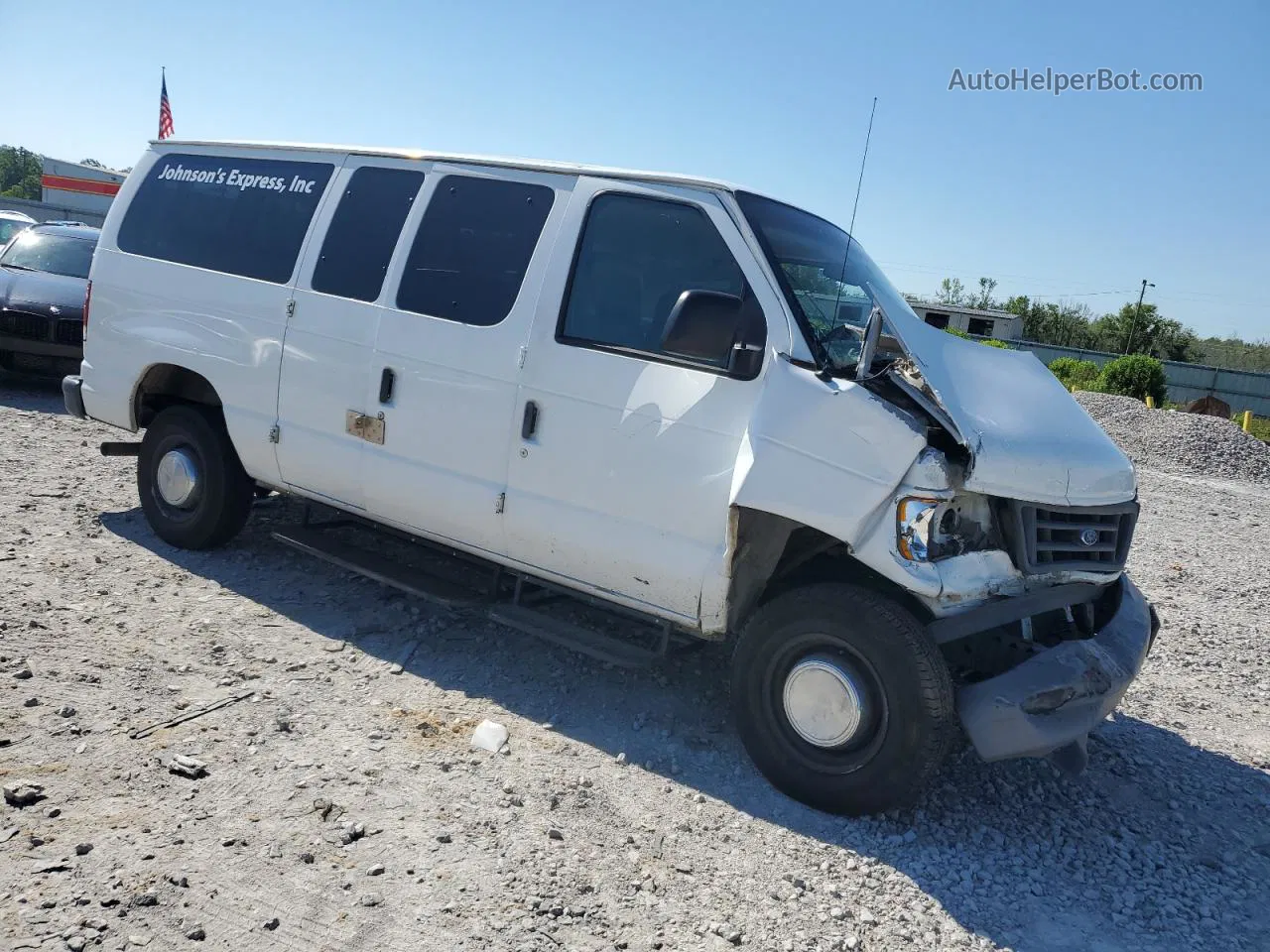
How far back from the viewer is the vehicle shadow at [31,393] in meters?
10.0

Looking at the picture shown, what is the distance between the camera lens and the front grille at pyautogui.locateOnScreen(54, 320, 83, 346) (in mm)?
10242

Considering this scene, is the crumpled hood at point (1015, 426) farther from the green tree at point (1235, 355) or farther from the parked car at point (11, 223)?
the green tree at point (1235, 355)

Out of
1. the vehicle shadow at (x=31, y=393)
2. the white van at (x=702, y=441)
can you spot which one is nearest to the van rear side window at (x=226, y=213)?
the white van at (x=702, y=441)

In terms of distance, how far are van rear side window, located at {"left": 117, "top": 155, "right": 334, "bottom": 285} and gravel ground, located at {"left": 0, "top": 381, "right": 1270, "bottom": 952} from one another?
181 cm

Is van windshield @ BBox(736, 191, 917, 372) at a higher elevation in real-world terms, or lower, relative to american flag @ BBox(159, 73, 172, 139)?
lower

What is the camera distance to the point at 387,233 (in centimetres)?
496

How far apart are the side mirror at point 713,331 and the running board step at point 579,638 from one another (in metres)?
1.23

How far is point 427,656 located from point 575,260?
6.85 feet

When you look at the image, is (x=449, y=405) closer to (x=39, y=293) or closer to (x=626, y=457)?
(x=626, y=457)

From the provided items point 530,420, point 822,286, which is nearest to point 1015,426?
point 822,286

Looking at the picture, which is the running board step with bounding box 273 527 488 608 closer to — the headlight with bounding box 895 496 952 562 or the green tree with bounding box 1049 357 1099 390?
the headlight with bounding box 895 496 952 562

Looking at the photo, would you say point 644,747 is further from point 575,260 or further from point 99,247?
point 99,247

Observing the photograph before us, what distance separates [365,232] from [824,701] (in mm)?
3278

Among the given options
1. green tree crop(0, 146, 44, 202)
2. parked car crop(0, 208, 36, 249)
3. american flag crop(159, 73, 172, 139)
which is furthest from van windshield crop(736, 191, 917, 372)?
green tree crop(0, 146, 44, 202)
